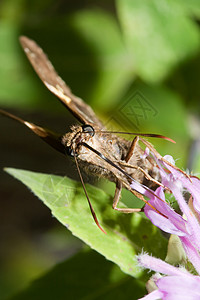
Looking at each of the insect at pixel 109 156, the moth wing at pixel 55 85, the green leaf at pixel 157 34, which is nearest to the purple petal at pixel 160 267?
the insect at pixel 109 156

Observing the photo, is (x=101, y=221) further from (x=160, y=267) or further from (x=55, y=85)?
Answer: (x=55, y=85)

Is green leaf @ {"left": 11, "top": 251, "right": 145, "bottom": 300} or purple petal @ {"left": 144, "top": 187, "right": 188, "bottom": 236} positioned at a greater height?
purple petal @ {"left": 144, "top": 187, "right": 188, "bottom": 236}

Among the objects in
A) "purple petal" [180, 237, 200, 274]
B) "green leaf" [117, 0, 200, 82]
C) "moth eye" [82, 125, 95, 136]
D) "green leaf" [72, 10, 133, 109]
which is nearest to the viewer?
"purple petal" [180, 237, 200, 274]

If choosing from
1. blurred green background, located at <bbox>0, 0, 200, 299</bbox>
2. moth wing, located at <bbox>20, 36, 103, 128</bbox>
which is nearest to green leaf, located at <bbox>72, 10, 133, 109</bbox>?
blurred green background, located at <bbox>0, 0, 200, 299</bbox>

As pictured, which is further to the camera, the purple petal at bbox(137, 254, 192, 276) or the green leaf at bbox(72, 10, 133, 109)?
the green leaf at bbox(72, 10, 133, 109)

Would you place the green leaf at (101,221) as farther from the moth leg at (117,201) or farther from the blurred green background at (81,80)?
the blurred green background at (81,80)

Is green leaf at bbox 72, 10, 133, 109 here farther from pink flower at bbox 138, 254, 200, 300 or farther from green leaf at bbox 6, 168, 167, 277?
pink flower at bbox 138, 254, 200, 300

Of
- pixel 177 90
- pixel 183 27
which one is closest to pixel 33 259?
pixel 177 90
